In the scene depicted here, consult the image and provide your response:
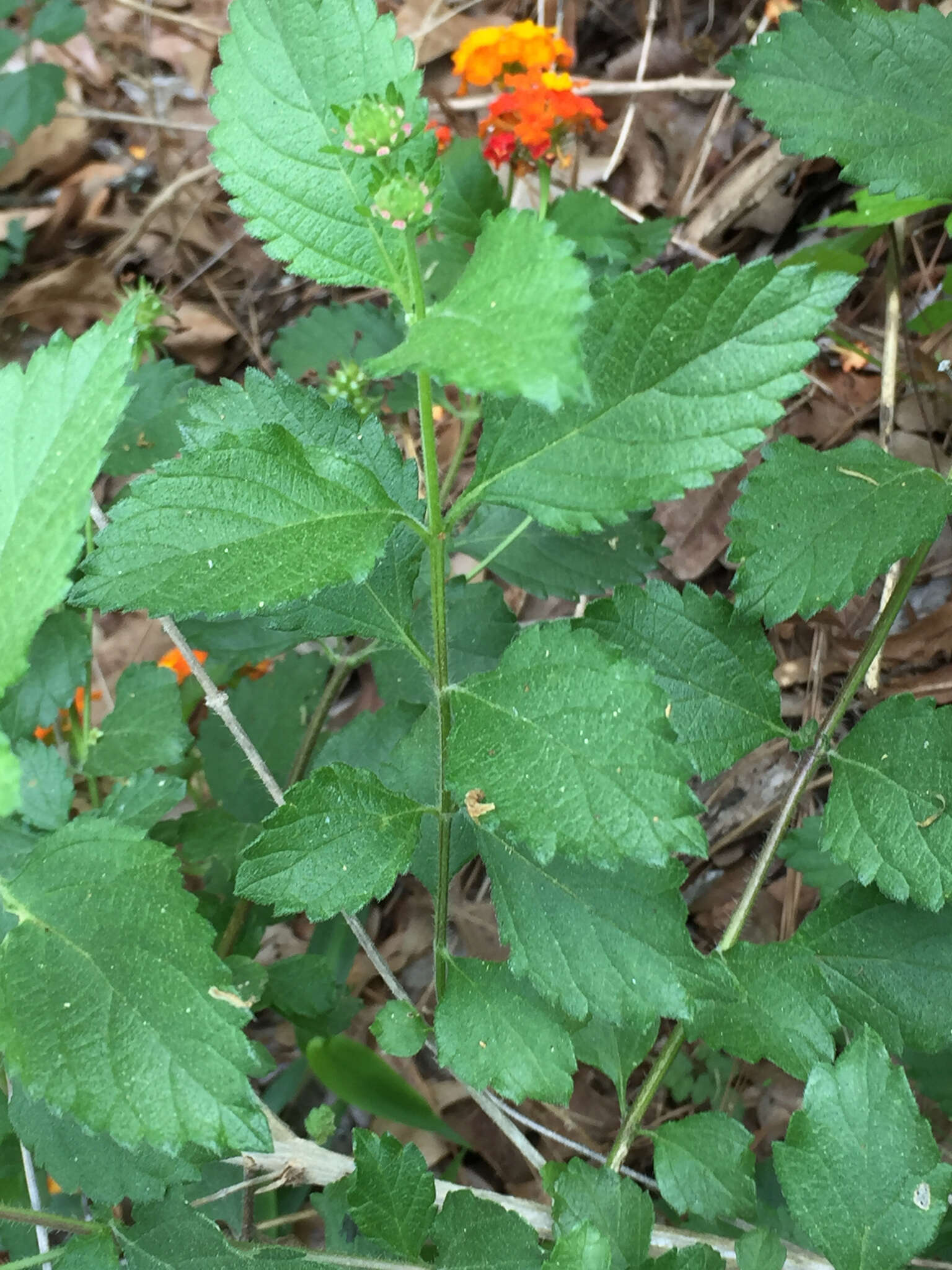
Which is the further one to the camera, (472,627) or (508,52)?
(508,52)

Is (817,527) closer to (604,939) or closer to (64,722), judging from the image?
(604,939)

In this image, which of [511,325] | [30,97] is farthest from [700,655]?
[30,97]

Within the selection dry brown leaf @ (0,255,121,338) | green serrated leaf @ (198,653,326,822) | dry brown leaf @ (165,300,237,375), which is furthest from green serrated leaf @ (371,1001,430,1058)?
dry brown leaf @ (0,255,121,338)

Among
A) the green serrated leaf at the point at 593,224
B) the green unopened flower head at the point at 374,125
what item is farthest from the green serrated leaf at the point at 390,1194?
the green serrated leaf at the point at 593,224

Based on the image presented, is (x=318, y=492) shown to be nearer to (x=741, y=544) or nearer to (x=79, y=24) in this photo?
(x=741, y=544)

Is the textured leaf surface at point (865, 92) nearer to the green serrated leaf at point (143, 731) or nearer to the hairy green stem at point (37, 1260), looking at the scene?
the green serrated leaf at point (143, 731)

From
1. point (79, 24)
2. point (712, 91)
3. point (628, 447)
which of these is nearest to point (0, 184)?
point (79, 24)
